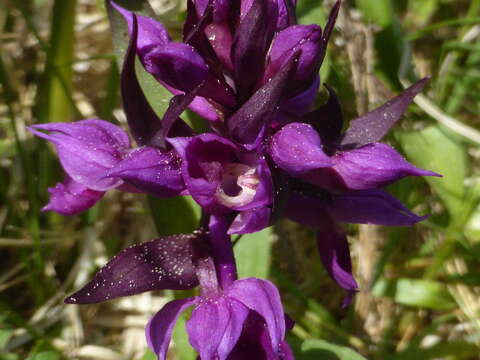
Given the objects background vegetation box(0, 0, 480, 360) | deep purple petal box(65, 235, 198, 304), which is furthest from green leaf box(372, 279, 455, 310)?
deep purple petal box(65, 235, 198, 304)

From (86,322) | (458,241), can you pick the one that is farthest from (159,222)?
(458,241)

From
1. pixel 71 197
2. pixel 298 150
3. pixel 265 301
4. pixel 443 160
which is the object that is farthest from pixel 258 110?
pixel 443 160

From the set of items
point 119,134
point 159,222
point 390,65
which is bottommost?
point 159,222

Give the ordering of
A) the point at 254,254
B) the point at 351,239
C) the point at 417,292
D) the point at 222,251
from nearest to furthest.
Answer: the point at 222,251, the point at 254,254, the point at 417,292, the point at 351,239

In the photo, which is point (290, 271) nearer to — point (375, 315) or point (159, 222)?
point (375, 315)

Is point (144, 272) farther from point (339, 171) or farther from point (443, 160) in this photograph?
point (443, 160)

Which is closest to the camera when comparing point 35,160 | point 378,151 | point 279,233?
point 378,151
